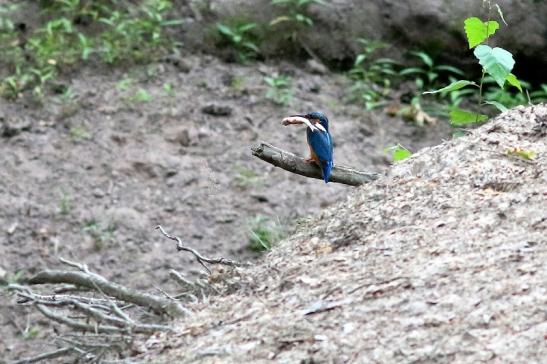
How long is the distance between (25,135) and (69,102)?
0.43m

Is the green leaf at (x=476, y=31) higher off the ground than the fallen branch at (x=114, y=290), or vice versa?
the green leaf at (x=476, y=31)

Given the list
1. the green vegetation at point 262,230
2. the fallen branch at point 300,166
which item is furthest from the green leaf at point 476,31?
the green vegetation at point 262,230

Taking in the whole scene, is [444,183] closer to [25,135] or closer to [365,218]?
[365,218]

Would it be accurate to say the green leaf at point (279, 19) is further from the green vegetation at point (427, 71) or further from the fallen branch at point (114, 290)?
the fallen branch at point (114, 290)

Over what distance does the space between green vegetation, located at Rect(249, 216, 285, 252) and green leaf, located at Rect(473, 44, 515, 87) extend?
1.99 metres

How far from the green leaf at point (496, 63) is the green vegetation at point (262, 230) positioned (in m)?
1.99

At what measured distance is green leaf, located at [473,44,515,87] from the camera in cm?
353

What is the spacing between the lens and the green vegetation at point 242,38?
7.15m

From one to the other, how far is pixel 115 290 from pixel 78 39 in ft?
13.7

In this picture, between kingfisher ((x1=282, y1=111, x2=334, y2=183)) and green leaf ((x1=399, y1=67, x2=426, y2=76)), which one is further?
green leaf ((x1=399, y1=67, x2=426, y2=76))

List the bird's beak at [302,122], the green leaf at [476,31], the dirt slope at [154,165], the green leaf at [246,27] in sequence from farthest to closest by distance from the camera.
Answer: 1. the green leaf at [246,27]
2. the dirt slope at [154,165]
3. the bird's beak at [302,122]
4. the green leaf at [476,31]

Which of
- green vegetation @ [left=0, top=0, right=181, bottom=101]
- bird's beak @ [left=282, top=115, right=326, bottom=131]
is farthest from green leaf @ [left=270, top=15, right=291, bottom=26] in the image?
bird's beak @ [left=282, top=115, right=326, bottom=131]

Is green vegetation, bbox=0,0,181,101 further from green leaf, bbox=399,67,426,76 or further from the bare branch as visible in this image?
the bare branch

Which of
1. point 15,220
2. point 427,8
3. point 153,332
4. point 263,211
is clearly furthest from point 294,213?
point 153,332
